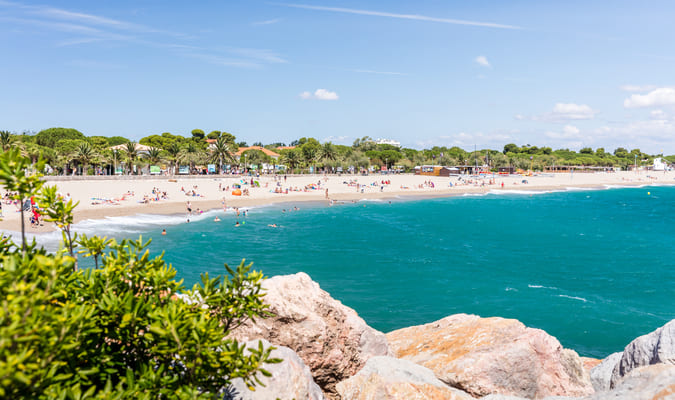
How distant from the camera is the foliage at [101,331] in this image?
14.0ft

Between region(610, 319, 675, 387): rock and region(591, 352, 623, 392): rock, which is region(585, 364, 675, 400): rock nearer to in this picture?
region(610, 319, 675, 387): rock

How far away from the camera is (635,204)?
77500 mm

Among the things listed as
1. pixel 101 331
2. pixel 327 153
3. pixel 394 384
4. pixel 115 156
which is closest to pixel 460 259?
pixel 394 384

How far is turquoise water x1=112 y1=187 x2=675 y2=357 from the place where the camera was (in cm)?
2162

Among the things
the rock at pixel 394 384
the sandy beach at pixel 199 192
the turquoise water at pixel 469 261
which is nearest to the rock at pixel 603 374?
the rock at pixel 394 384

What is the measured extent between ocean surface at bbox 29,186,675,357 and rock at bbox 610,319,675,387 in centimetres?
845

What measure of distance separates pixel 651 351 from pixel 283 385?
27.5ft

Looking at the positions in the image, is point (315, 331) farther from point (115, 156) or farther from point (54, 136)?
point (54, 136)

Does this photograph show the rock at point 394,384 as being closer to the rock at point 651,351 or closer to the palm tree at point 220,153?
the rock at point 651,351

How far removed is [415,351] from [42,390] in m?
10.0

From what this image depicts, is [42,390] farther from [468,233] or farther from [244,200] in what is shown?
[244,200]

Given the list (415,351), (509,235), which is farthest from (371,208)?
(415,351)

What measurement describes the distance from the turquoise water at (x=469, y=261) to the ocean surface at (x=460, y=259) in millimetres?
98

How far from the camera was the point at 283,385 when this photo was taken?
761 cm
